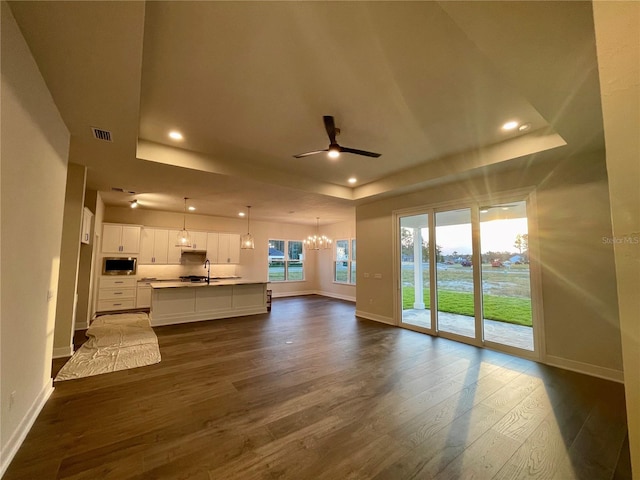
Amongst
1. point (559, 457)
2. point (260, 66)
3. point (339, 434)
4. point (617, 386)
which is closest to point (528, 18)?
point (260, 66)

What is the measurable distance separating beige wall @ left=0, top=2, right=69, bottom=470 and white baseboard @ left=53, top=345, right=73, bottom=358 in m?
1.42

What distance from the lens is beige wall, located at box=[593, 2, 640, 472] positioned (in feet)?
2.92

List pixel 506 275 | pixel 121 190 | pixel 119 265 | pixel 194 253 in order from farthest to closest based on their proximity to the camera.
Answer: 1. pixel 194 253
2. pixel 119 265
3. pixel 121 190
4. pixel 506 275

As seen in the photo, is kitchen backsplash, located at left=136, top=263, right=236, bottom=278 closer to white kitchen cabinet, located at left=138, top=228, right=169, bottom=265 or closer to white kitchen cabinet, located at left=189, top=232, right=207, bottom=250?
white kitchen cabinet, located at left=138, top=228, right=169, bottom=265

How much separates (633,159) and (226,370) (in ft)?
13.1

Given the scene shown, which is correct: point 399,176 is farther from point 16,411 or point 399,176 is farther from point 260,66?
point 16,411

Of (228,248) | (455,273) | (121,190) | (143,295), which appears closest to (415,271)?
(455,273)

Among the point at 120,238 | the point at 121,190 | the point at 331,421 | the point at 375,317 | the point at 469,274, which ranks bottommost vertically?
the point at 331,421

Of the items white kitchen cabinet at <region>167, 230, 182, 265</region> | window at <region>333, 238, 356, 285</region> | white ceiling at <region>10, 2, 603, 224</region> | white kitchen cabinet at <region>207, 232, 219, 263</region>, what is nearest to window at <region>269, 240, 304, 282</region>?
window at <region>333, 238, 356, 285</region>

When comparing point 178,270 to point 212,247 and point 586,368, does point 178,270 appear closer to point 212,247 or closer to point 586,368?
point 212,247

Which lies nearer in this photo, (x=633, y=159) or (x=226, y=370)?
(x=633, y=159)

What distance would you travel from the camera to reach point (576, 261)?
3.58 meters

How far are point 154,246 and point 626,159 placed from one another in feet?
29.3

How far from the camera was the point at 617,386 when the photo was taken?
A: 10.1ft
